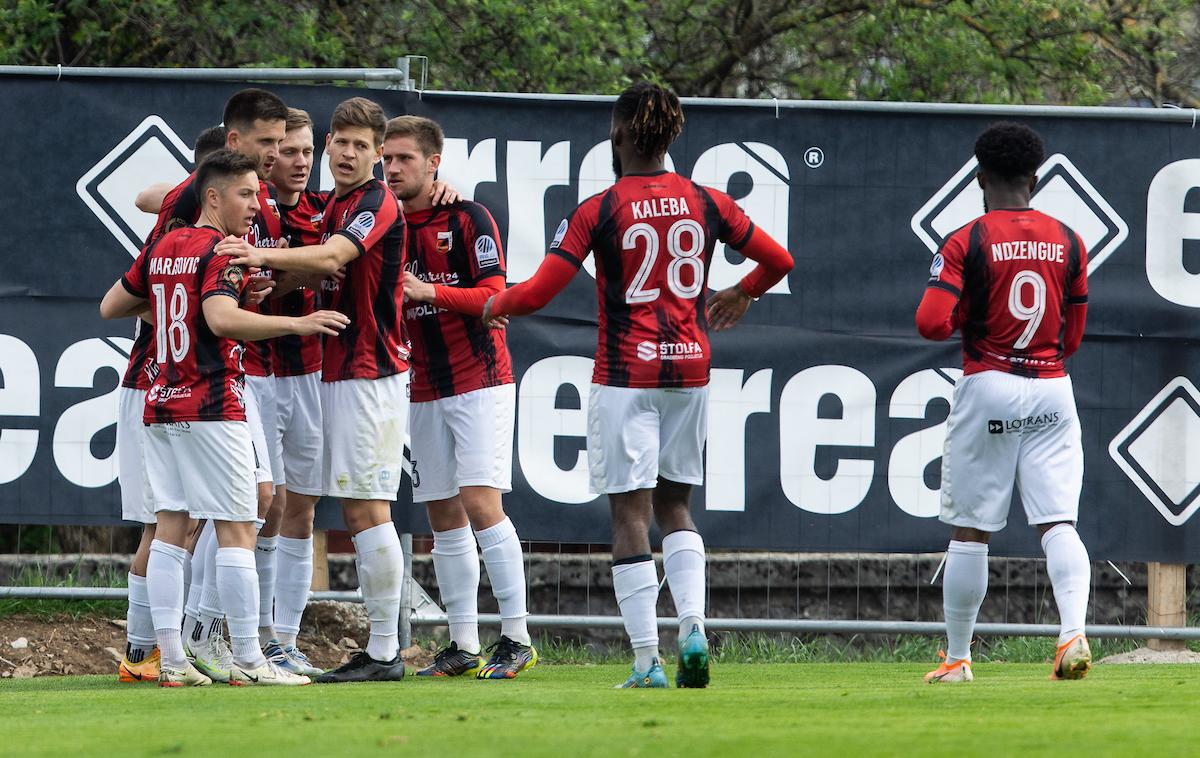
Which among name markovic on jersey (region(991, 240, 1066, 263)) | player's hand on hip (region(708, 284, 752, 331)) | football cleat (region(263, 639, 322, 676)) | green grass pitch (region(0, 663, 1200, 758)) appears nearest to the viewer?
green grass pitch (region(0, 663, 1200, 758))

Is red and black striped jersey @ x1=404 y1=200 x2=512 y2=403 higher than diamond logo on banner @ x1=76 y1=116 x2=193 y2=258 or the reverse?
the reverse

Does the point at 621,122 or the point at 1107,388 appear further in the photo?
the point at 1107,388

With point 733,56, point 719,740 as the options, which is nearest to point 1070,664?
point 719,740

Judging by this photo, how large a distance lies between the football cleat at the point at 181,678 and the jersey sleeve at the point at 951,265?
124 inches

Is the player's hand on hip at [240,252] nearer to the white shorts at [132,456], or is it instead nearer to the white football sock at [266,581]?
the white shorts at [132,456]

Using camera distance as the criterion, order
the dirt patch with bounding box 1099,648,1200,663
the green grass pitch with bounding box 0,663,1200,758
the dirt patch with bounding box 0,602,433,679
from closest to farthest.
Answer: the green grass pitch with bounding box 0,663,1200,758
the dirt patch with bounding box 0,602,433,679
the dirt patch with bounding box 1099,648,1200,663

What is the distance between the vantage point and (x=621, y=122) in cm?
554

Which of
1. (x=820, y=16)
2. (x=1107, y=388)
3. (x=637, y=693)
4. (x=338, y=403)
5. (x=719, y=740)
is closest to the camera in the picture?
(x=719, y=740)

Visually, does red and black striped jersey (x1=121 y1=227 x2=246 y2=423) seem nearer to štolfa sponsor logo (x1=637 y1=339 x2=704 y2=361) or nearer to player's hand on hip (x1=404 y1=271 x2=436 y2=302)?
player's hand on hip (x1=404 y1=271 x2=436 y2=302)

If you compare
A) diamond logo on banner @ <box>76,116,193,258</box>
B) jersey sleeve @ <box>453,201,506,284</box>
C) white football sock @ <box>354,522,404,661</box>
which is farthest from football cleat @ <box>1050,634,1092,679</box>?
diamond logo on banner @ <box>76,116,193,258</box>

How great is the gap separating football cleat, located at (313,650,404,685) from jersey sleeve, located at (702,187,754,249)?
2.21 m

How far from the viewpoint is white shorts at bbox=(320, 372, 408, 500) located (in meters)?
6.17

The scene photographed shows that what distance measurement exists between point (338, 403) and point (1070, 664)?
294 centimetres

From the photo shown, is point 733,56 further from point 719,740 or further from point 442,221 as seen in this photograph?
point 719,740
